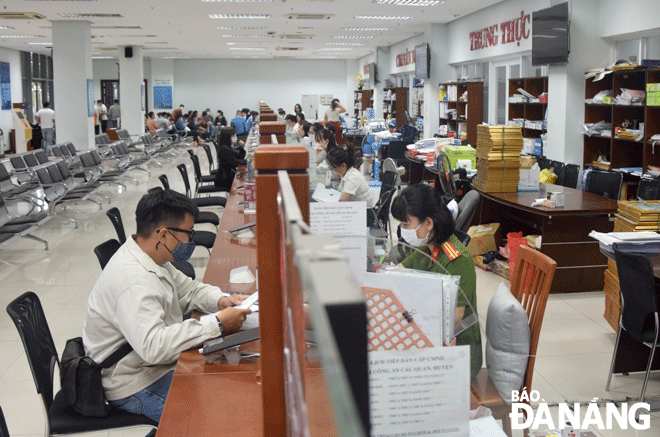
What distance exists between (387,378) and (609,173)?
6.12m

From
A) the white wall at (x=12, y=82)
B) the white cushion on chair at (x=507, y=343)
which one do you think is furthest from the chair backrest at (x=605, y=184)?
the white wall at (x=12, y=82)

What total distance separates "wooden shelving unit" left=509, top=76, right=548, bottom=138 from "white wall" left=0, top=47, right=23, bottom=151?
52.6ft

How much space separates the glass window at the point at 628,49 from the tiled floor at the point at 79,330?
4180 mm

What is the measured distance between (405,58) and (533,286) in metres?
16.2

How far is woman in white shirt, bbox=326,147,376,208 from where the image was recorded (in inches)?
205

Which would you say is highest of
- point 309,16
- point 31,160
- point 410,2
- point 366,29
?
point 366,29

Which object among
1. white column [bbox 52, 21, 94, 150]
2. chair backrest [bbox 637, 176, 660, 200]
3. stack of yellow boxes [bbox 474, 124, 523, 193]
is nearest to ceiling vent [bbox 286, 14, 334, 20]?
white column [bbox 52, 21, 94, 150]

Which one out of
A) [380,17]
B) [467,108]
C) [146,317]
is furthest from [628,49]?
[146,317]

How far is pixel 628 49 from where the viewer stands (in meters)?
8.41

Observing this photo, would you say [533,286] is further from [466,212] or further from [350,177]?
[350,177]

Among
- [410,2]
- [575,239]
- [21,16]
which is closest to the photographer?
[575,239]

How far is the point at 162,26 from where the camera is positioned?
14.6 meters

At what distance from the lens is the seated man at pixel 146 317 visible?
2.34 m

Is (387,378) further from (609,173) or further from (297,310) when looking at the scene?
(609,173)
